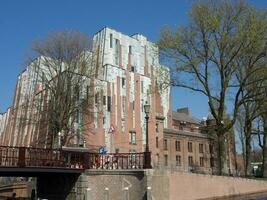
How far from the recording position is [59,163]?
28.0 m

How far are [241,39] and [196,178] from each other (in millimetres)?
11483

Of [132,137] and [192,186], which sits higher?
[132,137]

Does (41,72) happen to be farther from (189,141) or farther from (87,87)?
(189,141)

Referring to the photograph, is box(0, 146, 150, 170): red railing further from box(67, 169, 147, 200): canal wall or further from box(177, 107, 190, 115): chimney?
box(177, 107, 190, 115): chimney

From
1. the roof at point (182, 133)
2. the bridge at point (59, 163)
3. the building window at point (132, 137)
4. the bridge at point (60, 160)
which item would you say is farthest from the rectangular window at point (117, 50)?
the bridge at point (60, 160)

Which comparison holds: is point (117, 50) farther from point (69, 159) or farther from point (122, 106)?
point (69, 159)

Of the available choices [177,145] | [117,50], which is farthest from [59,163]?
[177,145]

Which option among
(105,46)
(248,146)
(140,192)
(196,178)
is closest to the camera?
(140,192)

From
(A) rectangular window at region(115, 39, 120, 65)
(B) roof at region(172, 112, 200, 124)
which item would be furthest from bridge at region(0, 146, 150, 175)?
(B) roof at region(172, 112, 200, 124)

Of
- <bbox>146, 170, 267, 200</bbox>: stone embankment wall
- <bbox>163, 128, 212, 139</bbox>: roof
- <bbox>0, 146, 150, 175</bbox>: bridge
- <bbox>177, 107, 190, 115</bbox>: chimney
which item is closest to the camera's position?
<bbox>0, 146, 150, 175</bbox>: bridge

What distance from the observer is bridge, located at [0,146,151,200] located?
25688 mm

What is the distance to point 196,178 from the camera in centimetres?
2953

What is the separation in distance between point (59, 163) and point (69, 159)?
0.76m

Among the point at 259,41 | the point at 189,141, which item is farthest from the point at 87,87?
the point at 189,141
